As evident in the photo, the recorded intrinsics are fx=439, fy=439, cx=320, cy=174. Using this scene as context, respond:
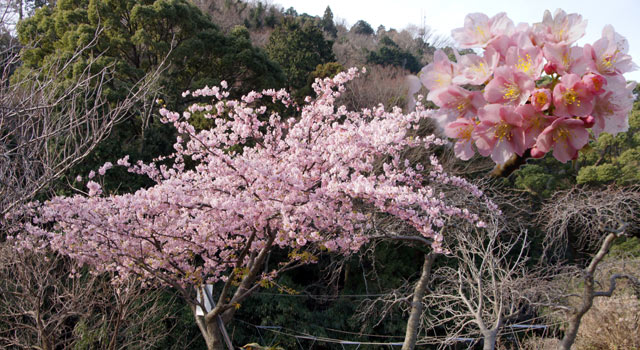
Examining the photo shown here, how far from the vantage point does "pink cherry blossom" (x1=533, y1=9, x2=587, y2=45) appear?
21.4 inches

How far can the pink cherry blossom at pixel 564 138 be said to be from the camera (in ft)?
1.61

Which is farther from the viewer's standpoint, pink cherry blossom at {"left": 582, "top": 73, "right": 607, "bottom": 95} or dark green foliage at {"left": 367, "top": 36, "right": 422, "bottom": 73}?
dark green foliage at {"left": 367, "top": 36, "right": 422, "bottom": 73}

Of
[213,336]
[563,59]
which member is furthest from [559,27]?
[213,336]

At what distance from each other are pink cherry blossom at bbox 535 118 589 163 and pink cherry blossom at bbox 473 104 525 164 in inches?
1.0

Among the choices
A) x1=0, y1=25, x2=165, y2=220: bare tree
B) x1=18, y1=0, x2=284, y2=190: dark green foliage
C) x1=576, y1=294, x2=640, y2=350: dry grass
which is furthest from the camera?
x1=18, y1=0, x2=284, y2=190: dark green foliage

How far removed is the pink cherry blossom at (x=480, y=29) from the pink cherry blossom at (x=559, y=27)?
0.04 m

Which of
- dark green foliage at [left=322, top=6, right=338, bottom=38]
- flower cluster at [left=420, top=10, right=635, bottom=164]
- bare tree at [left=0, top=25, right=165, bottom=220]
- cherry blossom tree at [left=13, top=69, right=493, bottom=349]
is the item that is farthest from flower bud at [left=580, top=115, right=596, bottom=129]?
dark green foliage at [left=322, top=6, right=338, bottom=38]

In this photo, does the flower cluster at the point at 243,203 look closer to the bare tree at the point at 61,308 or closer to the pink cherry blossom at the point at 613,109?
the bare tree at the point at 61,308

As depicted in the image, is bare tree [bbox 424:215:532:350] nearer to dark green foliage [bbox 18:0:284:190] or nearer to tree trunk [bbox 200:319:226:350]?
tree trunk [bbox 200:319:226:350]

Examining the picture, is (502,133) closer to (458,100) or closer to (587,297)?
(458,100)

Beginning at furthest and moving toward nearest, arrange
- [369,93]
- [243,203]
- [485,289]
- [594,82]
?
[369,93]
[485,289]
[243,203]
[594,82]

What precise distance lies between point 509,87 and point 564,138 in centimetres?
10

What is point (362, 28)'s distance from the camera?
3002 centimetres

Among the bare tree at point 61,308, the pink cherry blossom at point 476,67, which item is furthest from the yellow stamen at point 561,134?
the bare tree at point 61,308
